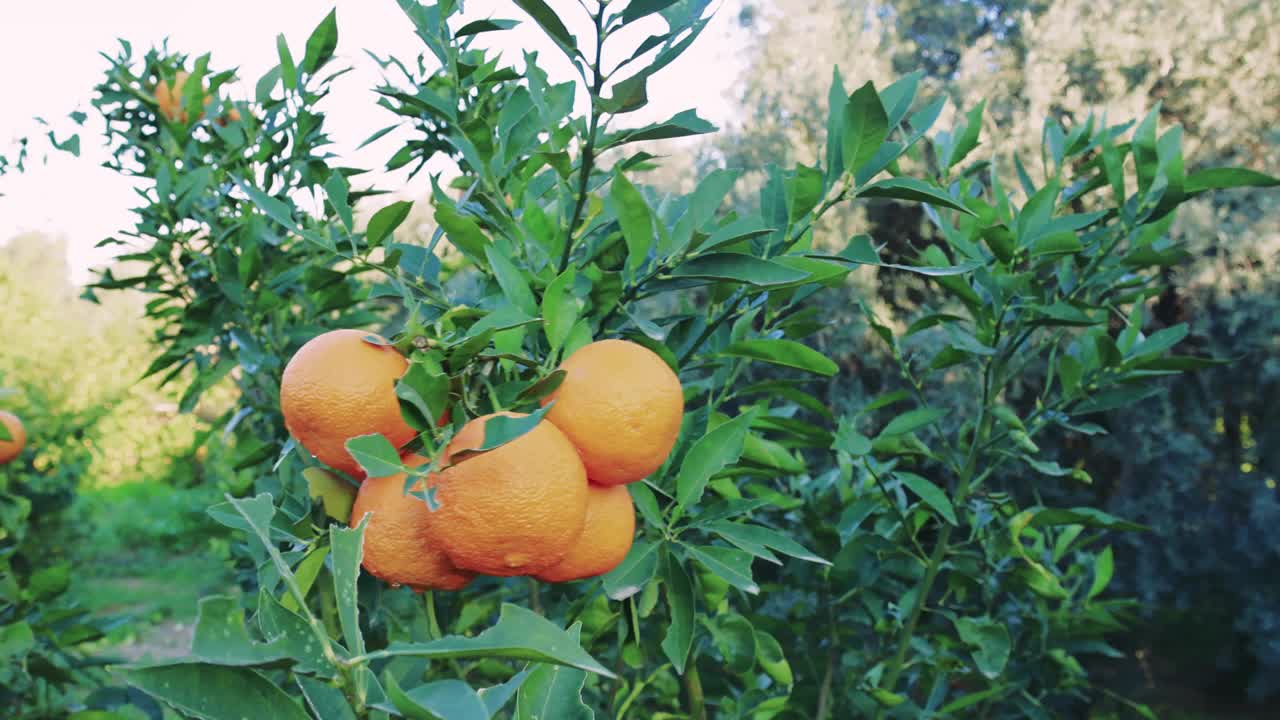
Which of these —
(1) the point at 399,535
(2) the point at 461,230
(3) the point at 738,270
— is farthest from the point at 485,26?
(1) the point at 399,535

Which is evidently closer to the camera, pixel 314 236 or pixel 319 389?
pixel 319 389

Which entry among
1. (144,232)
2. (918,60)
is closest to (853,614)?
(144,232)

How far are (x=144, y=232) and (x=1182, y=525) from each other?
3.22 m

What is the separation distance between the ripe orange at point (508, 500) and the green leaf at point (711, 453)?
5.2 inches

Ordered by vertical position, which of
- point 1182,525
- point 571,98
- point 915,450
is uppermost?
point 571,98

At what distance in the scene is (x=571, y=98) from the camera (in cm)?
73

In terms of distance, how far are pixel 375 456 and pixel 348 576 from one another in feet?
0.32

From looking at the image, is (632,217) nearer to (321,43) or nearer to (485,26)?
(485,26)

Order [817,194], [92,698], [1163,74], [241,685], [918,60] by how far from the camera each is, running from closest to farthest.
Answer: [241,685] → [817,194] → [92,698] → [1163,74] → [918,60]

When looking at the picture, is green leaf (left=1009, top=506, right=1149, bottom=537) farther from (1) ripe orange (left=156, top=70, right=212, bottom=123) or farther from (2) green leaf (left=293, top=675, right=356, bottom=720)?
(1) ripe orange (left=156, top=70, right=212, bottom=123)

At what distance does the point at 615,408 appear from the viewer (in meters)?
0.56

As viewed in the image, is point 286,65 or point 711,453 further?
point 286,65

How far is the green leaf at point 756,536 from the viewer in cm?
64

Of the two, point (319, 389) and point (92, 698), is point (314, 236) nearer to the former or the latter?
point (319, 389)
